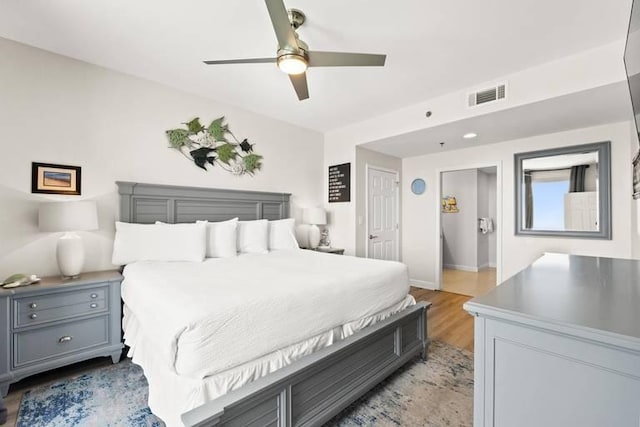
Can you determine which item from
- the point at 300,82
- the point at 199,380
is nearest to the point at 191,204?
the point at 300,82

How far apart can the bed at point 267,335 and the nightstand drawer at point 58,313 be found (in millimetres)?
196

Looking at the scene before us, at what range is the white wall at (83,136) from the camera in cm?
227

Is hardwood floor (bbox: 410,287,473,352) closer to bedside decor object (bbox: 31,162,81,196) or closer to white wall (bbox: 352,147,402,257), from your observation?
white wall (bbox: 352,147,402,257)

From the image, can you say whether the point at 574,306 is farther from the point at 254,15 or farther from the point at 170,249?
the point at 170,249

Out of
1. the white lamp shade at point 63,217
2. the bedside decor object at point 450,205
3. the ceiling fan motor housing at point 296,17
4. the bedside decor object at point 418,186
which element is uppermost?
the ceiling fan motor housing at point 296,17

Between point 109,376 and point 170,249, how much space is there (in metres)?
1.05

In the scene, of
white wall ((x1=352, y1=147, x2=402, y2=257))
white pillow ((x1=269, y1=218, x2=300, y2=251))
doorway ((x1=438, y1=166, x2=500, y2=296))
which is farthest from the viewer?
doorway ((x1=438, y1=166, x2=500, y2=296))

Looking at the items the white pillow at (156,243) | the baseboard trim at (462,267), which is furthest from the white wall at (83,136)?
the baseboard trim at (462,267)

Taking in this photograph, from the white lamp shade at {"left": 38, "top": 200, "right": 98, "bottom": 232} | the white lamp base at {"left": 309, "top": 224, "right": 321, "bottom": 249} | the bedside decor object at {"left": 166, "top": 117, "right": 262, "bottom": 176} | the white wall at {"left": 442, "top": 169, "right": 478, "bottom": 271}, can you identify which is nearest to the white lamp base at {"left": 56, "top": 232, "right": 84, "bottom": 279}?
the white lamp shade at {"left": 38, "top": 200, "right": 98, "bottom": 232}

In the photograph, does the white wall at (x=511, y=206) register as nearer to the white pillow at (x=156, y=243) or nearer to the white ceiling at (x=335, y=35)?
the white ceiling at (x=335, y=35)

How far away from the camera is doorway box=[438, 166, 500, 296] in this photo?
6082 millimetres

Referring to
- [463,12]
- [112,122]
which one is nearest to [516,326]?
[463,12]

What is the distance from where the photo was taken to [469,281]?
5.13 meters

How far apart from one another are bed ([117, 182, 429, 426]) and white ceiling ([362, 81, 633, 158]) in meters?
2.06
